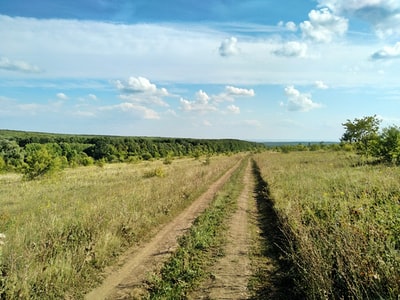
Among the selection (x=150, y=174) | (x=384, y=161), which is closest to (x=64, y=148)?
(x=150, y=174)

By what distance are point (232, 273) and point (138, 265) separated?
235 cm

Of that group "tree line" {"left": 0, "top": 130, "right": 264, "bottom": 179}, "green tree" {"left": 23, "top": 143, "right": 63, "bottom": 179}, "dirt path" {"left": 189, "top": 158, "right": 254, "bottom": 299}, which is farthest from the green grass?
"tree line" {"left": 0, "top": 130, "right": 264, "bottom": 179}

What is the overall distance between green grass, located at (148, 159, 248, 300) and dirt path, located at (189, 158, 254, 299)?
0.25 metres

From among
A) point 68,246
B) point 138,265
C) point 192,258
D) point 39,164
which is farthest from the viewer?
point 39,164

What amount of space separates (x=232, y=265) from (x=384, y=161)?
2377 cm

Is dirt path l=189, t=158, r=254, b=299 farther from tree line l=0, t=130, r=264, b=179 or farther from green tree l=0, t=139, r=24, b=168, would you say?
green tree l=0, t=139, r=24, b=168

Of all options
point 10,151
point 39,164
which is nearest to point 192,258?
point 39,164

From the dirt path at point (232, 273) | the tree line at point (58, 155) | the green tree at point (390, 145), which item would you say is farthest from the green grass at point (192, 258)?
the tree line at point (58, 155)

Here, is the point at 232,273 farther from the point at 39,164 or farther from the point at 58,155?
the point at 58,155

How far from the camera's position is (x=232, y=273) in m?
6.37

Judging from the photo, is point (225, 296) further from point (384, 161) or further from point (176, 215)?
point (384, 161)

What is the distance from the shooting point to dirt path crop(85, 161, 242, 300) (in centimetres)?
567

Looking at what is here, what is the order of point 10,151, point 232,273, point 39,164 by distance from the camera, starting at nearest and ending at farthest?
1. point 232,273
2. point 39,164
3. point 10,151

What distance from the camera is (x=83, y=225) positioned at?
27.4 feet
